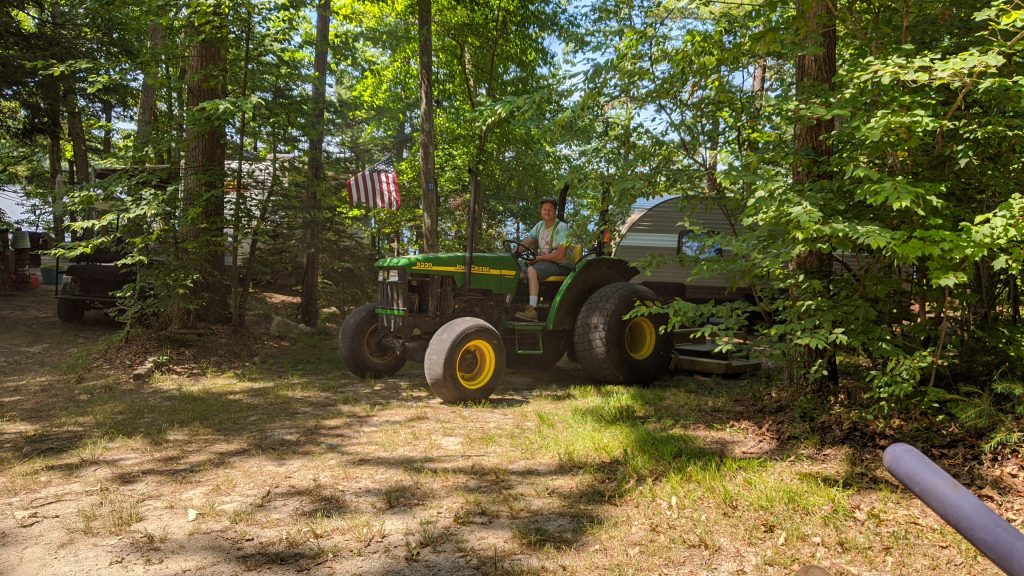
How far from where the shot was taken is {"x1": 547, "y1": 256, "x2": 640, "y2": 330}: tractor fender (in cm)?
713

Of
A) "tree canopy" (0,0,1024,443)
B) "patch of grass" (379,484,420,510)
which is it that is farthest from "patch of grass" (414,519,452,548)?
"tree canopy" (0,0,1024,443)

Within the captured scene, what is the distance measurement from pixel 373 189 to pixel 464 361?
7.84m

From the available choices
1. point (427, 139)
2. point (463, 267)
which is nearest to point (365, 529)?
point (463, 267)

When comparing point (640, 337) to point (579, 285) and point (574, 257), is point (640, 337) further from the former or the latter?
point (574, 257)

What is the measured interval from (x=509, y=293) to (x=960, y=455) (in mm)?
4345

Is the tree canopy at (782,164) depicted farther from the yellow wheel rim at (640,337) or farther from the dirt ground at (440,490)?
→ the yellow wheel rim at (640,337)

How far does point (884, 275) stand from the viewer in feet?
14.7

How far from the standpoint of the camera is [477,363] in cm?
639

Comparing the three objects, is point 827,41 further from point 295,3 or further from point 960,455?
point 295,3

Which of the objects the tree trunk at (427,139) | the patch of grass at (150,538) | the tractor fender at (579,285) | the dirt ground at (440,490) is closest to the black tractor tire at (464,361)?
the dirt ground at (440,490)

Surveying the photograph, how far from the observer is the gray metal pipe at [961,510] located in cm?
64

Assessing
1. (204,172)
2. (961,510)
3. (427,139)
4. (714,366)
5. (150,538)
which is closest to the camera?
(961,510)

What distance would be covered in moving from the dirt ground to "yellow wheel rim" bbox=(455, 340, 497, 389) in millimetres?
283

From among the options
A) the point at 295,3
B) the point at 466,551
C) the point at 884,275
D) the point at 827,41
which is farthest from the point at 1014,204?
the point at 295,3
